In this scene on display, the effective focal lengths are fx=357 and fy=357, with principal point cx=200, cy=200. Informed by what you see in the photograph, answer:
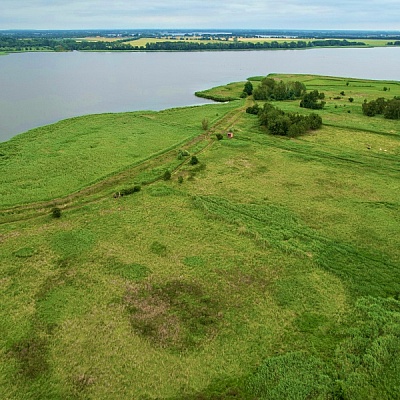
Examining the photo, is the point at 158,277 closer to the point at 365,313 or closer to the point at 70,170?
the point at 365,313

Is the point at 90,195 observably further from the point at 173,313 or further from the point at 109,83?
the point at 109,83

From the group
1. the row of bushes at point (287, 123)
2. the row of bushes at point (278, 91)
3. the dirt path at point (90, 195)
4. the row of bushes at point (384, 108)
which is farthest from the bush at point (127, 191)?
the row of bushes at point (278, 91)

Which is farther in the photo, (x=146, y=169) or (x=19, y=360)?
(x=146, y=169)

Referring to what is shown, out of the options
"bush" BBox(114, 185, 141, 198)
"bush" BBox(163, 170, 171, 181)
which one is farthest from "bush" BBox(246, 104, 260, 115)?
"bush" BBox(114, 185, 141, 198)

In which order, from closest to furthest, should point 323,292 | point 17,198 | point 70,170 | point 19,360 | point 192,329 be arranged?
point 19,360
point 192,329
point 323,292
point 17,198
point 70,170

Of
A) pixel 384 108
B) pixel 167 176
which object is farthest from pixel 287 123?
pixel 167 176

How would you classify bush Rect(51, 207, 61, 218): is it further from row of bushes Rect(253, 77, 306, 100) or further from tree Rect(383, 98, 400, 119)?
row of bushes Rect(253, 77, 306, 100)

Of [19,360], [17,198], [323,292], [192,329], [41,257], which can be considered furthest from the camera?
[17,198]

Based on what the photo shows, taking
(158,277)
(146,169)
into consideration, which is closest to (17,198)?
(146,169)

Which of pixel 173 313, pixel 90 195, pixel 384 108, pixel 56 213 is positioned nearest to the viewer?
pixel 173 313
